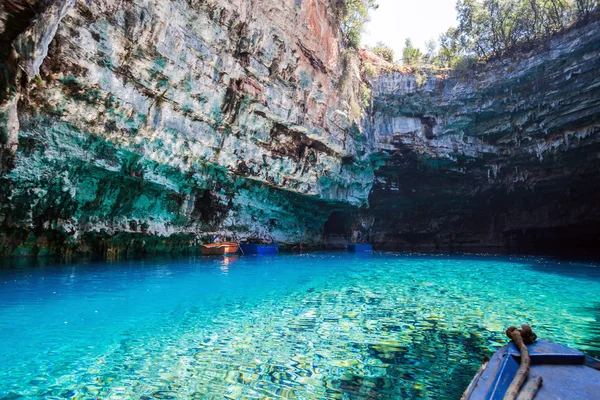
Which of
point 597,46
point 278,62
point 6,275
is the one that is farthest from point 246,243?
point 597,46

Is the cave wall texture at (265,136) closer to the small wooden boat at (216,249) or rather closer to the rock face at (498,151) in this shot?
the rock face at (498,151)

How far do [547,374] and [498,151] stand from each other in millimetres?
28892

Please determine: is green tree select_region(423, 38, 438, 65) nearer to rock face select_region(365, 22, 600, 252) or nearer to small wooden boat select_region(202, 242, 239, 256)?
rock face select_region(365, 22, 600, 252)

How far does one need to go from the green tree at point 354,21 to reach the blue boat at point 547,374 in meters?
27.2

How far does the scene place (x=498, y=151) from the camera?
27719 mm

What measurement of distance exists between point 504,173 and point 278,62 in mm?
20753

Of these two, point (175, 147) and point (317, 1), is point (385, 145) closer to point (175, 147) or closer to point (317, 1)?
point (317, 1)

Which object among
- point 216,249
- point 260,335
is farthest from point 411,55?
point 260,335

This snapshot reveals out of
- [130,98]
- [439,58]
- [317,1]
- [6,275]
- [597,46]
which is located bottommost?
[6,275]

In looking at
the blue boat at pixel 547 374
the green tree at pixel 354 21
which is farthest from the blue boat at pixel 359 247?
the blue boat at pixel 547 374

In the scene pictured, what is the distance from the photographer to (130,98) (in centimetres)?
1467

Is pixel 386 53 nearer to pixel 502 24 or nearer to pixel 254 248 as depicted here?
pixel 502 24

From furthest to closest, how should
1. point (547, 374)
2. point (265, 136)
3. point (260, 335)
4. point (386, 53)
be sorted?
point (386, 53) → point (265, 136) → point (260, 335) → point (547, 374)

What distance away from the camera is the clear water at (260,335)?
3559 millimetres
